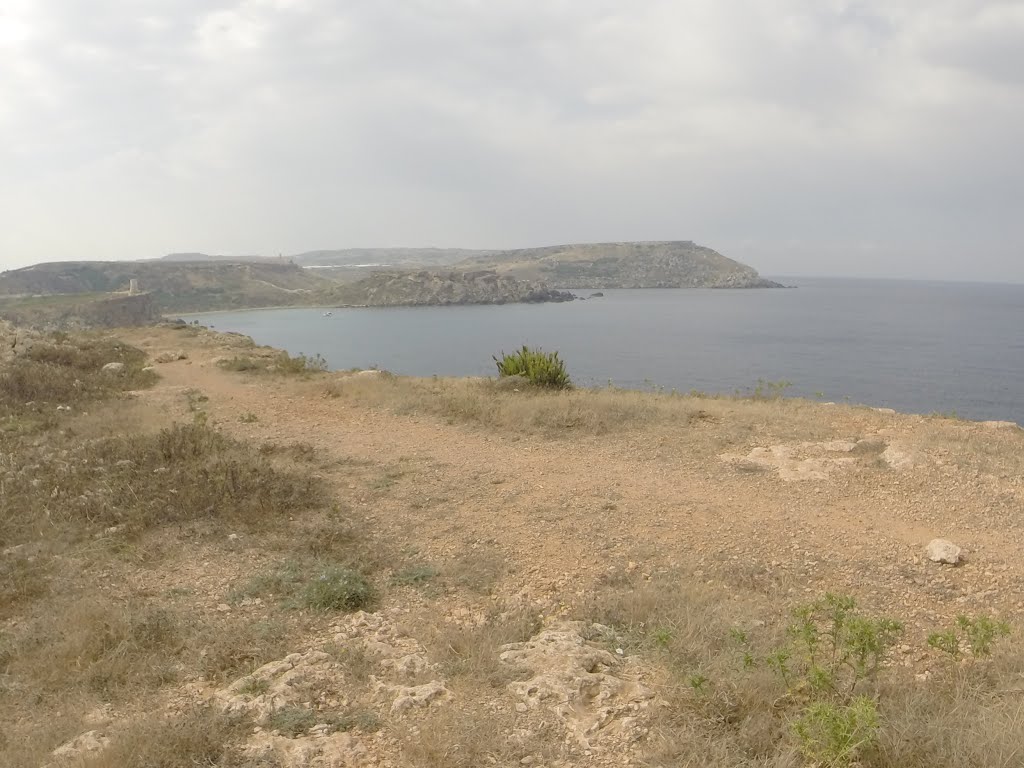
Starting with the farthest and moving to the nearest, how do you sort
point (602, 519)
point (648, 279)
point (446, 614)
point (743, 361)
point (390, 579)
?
point (648, 279), point (743, 361), point (602, 519), point (390, 579), point (446, 614)

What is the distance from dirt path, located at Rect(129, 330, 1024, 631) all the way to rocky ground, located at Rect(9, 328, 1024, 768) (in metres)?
0.03

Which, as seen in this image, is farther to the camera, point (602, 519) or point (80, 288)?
point (80, 288)

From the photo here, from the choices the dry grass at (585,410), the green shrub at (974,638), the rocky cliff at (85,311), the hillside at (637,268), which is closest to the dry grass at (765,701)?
the green shrub at (974,638)

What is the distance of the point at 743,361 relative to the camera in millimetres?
42125

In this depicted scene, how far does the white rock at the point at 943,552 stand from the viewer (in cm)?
588

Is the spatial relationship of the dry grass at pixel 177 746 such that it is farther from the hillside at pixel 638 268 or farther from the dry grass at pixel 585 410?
the hillside at pixel 638 268

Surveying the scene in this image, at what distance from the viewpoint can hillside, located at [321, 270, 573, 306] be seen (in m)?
99.1

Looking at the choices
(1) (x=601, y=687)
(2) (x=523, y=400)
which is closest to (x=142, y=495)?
(1) (x=601, y=687)

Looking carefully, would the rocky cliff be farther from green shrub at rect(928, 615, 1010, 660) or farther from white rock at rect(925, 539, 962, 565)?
green shrub at rect(928, 615, 1010, 660)

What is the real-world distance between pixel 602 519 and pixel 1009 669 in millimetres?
3515

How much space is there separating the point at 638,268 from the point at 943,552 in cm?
15883

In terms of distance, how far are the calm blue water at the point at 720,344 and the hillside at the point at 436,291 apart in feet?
22.8

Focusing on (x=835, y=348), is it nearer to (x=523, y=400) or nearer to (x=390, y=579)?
(x=523, y=400)

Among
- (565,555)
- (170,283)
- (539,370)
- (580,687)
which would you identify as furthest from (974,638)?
(170,283)
